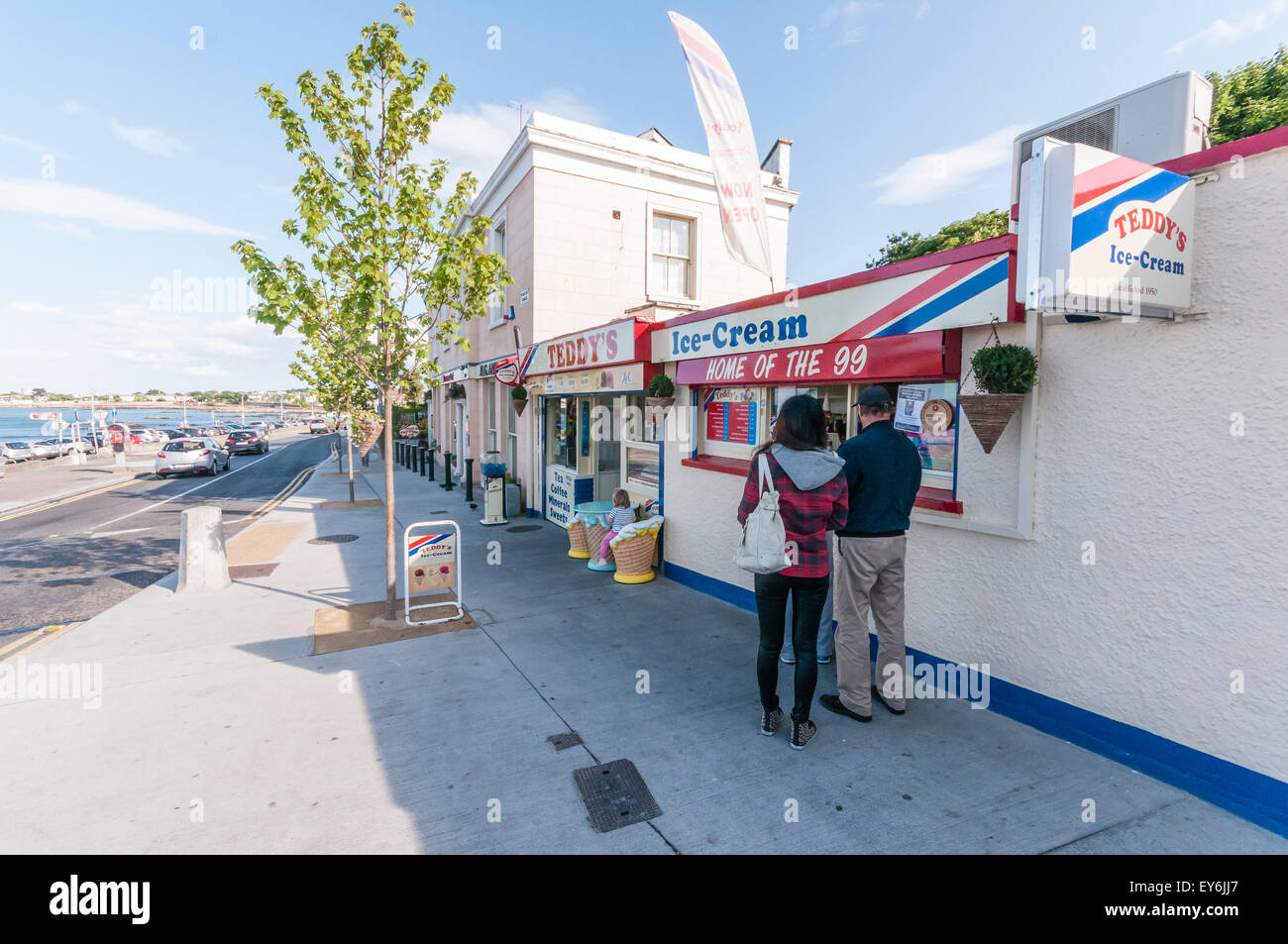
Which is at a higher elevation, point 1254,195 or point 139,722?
point 1254,195

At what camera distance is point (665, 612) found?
629 centimetres

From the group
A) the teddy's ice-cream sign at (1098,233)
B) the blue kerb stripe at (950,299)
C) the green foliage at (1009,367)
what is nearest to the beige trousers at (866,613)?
the green foliage at (1009,367)

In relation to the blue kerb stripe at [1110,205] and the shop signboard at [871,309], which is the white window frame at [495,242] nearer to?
the shop signboard at [871,309]

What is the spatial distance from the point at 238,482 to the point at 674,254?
17028 millimetres

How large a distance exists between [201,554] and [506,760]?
5.61 metres

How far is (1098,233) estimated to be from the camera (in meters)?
2.95

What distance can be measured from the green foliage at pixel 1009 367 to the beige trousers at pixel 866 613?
43.5 inches

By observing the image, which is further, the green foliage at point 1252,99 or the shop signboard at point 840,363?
the green foliage at point 1252,99

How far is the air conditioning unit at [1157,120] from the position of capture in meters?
3.52

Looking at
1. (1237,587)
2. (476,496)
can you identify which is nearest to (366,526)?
(476,496)

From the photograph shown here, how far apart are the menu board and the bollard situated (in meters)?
5.83

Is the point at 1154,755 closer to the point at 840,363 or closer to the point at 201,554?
the point at 840,363

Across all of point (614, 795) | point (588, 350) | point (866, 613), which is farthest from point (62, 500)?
point (866, 613)
